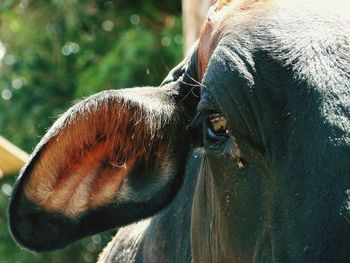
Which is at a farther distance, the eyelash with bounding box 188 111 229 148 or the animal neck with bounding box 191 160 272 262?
the eyelash with bounding box 188 111 229 148

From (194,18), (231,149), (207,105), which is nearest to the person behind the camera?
(231,149)

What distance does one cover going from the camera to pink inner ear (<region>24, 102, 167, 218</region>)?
14.2ft

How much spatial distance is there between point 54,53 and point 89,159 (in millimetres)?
10555

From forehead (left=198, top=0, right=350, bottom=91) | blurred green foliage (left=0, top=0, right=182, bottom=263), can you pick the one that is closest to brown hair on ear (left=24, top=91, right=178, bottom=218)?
forehead (left=198, top=0, right=350, bottom=91)

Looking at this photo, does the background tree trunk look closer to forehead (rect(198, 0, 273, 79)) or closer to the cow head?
the cow head

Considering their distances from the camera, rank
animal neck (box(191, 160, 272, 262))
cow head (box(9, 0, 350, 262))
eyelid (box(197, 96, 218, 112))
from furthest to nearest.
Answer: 1. eyelid (box(197, 96, 218, 112))
2. animal neck (box(191, 160, 272, 262))
3. cow head (box(9, 0, 350, 262))

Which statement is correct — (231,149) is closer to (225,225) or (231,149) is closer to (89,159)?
(225,225)

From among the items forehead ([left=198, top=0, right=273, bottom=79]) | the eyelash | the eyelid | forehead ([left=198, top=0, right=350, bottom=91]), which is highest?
forehead ([left=198, top=0, right=350, bottom=91])

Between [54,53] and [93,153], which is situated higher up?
[93,153]

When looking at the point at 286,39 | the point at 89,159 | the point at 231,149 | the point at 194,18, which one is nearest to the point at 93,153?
the point at 89,159

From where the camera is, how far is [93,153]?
15.2 ft

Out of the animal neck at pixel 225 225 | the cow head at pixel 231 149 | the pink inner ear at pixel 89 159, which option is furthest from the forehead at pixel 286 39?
the pink inner ear at pixel 89 159

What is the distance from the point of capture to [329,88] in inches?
131

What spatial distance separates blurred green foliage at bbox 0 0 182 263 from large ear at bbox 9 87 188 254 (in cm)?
872
